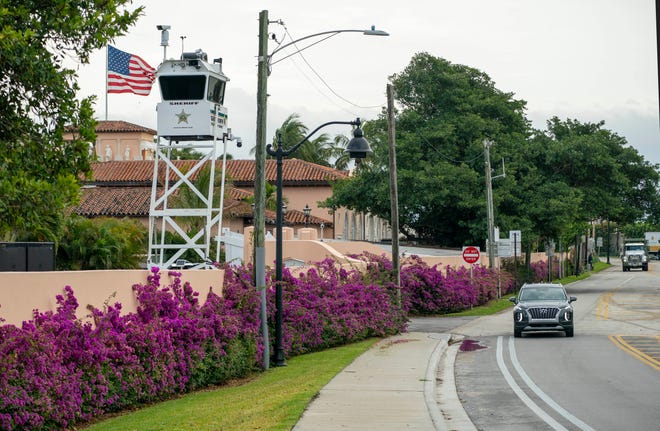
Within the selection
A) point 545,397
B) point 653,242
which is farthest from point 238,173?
point 653,242

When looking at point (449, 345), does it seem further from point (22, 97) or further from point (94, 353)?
point (22, 97)

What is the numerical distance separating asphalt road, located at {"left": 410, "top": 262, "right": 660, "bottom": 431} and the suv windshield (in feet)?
4.19

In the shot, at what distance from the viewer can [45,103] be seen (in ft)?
45.4

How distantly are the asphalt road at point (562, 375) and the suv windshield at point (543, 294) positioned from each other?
128 centimetres

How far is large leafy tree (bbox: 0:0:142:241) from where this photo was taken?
12.4m

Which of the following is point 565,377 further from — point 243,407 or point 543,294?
point 543,294

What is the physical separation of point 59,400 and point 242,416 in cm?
289

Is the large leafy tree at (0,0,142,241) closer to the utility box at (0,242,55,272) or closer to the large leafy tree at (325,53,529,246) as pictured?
the utility box at (0,242,55,272)

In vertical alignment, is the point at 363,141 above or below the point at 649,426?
above

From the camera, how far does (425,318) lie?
45.0 meters

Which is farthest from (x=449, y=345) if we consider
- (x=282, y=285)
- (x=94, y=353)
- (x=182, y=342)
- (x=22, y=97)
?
(x=22, y=97)

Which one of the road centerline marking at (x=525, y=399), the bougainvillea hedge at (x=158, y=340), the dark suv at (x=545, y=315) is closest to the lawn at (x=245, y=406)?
the bougainvillea hedge at (x=158, y=340)

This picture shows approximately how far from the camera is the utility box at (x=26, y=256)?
20.2 meters

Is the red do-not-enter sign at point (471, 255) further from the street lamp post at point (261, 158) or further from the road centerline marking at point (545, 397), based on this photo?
the street lamp post at point (261, 158)
